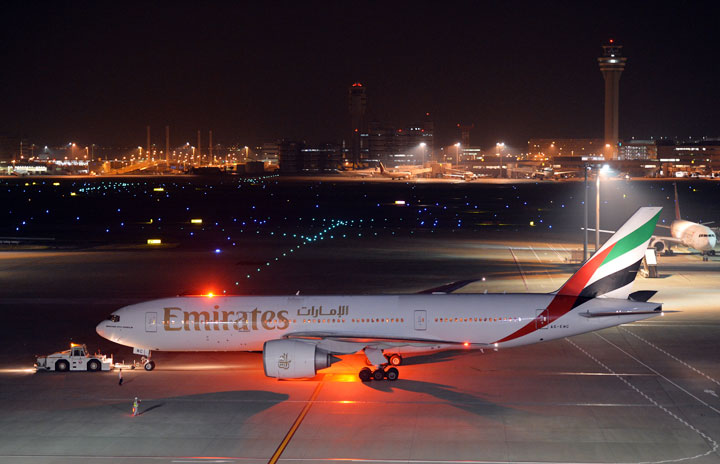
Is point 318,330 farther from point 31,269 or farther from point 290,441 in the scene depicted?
point 31,269

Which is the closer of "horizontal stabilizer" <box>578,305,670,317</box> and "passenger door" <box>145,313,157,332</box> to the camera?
"horizontal stabilizer" <box>578,305,670,317</box>

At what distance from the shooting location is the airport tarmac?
25.8m

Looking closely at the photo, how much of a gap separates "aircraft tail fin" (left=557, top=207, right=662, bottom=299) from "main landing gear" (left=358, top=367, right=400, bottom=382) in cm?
822

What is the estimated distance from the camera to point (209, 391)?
32906mm

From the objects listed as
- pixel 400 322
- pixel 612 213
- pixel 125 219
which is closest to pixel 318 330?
pixel 400 322

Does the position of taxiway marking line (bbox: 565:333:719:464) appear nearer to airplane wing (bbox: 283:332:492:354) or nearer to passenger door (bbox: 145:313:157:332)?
airplane wing (bbox: 283:332:492:354)

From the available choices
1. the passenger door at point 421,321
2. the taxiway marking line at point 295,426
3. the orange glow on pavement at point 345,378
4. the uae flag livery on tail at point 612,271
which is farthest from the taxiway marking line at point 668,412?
the taxiway marking line at point 295,426

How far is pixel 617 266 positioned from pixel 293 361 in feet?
48.4

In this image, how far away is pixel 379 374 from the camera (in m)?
33.8

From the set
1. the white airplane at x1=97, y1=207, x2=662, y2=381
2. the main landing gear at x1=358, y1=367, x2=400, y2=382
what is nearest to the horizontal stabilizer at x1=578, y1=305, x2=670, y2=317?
the white airplane at x1=97, y1=207, x2=662, y2=381

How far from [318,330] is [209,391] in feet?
17.5

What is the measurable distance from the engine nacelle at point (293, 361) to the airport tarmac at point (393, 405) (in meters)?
0.98

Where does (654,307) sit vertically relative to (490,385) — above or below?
above

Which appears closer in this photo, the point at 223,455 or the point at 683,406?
the point at 223,455
